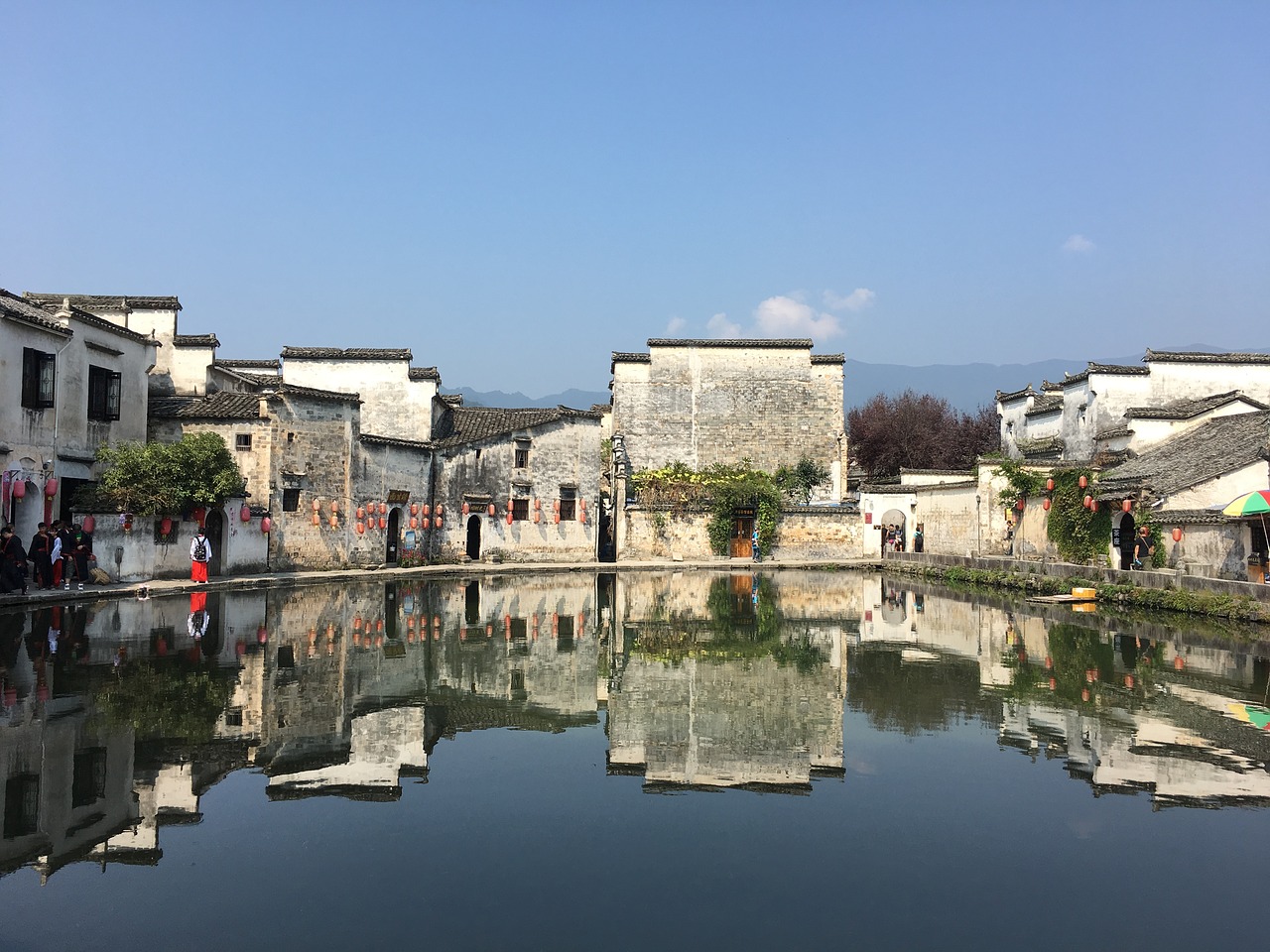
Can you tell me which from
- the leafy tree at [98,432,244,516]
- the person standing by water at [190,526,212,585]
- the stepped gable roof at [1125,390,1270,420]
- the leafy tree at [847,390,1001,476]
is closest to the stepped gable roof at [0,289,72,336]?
the leafy tree at [98,432,244,516]

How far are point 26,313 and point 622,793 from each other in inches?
763

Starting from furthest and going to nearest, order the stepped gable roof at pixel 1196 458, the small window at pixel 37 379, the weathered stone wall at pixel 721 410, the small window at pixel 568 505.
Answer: the weathered stone wall at pixel 721 410
the small window at pixel 568 505
the stepped gable roof at pixel 1196 458
the small window at pixel 37 379

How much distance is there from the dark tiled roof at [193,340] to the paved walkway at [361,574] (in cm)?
838

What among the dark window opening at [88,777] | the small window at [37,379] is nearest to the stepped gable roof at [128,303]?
the small window at [37,379]

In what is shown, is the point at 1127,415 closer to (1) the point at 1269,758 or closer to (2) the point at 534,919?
(1) the point at 1269,758

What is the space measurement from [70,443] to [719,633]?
16526 mm

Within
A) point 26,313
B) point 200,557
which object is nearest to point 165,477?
point 200,557

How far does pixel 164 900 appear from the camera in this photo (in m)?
4.91

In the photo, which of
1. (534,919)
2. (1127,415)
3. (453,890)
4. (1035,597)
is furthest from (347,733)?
(1127,415)

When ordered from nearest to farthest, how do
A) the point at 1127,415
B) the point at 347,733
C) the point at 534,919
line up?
the point at 534,919 < the point at 347,733 < the point at 1127,415

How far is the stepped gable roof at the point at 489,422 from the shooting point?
32.6m

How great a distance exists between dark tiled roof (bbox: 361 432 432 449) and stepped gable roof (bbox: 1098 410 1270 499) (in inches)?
806

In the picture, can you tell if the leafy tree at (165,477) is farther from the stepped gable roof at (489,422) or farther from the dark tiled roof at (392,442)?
the stepped gable roof at (489,422)

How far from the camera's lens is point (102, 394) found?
2308 cm
